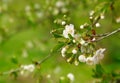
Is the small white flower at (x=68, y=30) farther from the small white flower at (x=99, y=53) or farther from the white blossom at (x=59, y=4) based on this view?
the white blossom at (x=59, y=4)

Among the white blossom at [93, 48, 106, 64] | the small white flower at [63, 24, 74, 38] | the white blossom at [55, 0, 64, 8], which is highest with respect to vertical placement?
the white blossom at [55, 0, 64, 8]

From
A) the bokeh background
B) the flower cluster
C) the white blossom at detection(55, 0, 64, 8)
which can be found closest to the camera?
the flower cluster

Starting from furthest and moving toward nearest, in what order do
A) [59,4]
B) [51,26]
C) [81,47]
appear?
[59,4], [51,26], [81,47]

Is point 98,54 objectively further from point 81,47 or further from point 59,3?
point 59,3

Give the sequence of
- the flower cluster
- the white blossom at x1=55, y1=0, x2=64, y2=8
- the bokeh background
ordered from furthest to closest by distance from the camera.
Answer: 1. the white blossom at x1=55, y1=0, x2=64, y2=8
2. the bokeh background
3. the flower cluster

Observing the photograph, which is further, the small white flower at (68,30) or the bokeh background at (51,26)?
the bokeh background at (51,26)

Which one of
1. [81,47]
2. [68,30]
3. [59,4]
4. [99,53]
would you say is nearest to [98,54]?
[99,53]

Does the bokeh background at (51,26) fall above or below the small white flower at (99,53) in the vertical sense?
above

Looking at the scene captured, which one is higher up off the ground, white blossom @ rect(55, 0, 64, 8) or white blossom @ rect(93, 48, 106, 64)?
white blossom @ rect(55, 0, 64, 8)

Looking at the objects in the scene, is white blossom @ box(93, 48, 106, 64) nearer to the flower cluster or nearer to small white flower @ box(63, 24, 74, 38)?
the flower cluster

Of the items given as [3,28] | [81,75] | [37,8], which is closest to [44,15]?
[37,8]

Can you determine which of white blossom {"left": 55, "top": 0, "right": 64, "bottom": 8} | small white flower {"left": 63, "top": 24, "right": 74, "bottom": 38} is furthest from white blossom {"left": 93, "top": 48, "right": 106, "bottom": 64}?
white blossom {"left": 55, "top": 0, "right": 64, "bottom": 8}

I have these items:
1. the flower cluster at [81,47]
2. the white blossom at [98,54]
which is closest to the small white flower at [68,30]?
the flower cluster at [81,47]
